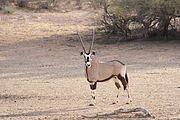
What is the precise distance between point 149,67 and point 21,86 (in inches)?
182

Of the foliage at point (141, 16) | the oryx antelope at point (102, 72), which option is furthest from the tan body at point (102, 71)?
the foliage at point (141, 16)

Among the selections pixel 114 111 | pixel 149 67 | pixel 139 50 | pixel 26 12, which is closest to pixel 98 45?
pixel 139 50

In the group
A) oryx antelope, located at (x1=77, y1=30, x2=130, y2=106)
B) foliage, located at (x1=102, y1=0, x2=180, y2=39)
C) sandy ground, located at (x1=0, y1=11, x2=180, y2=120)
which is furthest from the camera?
foliage, located at (x1=102, y1=0, x2=180, y2=39)

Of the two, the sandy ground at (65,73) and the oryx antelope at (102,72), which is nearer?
the sandy ground at (65,73)

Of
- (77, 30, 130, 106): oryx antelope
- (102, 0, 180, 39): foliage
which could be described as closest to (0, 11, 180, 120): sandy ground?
(77, 30, 130, 106): oryx antelope

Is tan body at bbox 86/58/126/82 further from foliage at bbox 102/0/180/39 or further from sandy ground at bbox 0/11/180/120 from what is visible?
foliage at bbox 102/0/180/39

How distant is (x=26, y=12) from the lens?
32750 millimetres

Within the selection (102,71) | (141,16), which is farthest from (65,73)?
(141,16)

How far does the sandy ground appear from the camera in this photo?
11.2 meters

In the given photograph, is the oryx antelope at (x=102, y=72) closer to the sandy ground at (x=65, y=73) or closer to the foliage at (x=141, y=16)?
the sandy ground at (x=65, y=73)

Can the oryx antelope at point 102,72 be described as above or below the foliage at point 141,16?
above

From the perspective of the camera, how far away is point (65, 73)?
16766mm

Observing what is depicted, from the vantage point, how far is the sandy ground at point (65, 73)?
11.2 m

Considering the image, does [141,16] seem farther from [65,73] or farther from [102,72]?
[102,72]
